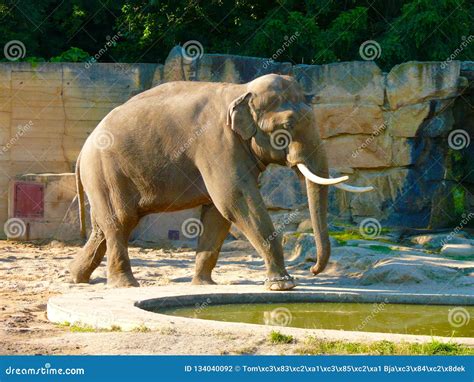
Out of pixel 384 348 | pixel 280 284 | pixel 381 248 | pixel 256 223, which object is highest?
pixel 256 223

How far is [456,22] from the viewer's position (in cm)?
1798

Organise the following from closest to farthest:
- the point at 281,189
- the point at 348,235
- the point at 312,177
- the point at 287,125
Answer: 1. the point at 312,177
2. the point at 287,125
3. the point at 348,235
4. the point at 281,189

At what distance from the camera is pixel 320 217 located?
1052cm

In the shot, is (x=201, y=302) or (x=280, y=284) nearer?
(x=201, y=302)

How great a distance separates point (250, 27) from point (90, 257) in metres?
7.57

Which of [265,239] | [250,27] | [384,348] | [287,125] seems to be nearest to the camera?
[384,348]

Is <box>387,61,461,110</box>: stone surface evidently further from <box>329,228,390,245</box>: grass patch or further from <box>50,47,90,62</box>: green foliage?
<box>50,47,90,62</box>: green foliage

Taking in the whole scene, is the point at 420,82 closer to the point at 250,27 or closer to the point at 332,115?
the point at 332,115

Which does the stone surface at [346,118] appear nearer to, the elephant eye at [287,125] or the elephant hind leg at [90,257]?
the elephant hind leg at [90,257]

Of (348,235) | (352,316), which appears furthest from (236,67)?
(352,316)

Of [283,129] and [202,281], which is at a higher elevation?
[283,129]

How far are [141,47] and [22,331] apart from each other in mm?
11220

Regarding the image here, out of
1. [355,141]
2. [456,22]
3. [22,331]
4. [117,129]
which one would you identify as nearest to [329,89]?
[355,141]

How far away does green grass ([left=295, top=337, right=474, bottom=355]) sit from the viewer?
7.02m
